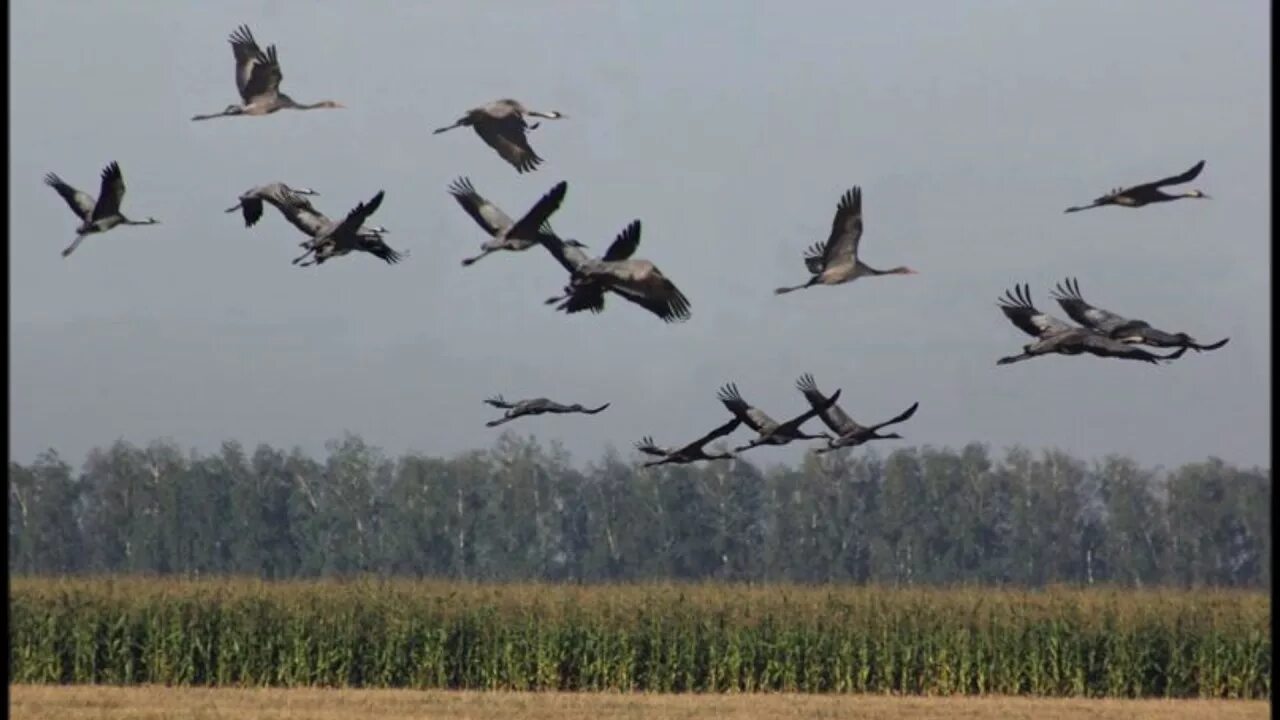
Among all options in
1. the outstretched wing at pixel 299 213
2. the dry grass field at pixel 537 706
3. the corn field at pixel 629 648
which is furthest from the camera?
the corn field at pixel 629 648

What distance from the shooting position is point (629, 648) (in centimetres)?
2723

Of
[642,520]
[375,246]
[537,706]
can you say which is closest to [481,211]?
[375,246]

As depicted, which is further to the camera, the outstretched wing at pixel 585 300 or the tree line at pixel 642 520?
the tree line at pixel 642 520

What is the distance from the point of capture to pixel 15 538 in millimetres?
80812

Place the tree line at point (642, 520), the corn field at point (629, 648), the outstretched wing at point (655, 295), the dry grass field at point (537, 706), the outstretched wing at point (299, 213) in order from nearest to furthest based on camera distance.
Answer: the outstretched wing at point (655, 295), the outstretched wing at point (299, 213), the dry grass field at point (537, 706), the corn field at point (629, 648), the tree line at point (642, 520)

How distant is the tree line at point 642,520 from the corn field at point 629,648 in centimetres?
4644

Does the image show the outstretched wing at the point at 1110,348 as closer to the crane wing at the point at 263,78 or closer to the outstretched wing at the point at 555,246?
the outstretched wing at the point at 555,246

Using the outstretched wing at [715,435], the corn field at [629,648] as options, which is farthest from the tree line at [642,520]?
the outstretched wing at [715,435]

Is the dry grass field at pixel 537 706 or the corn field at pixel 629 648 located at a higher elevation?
the corn field at pixel 629 648

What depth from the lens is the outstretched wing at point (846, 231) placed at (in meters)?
15.9

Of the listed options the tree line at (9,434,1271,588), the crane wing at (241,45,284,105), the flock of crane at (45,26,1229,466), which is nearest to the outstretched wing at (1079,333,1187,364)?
the flock of crane at (45,26,1229,466)

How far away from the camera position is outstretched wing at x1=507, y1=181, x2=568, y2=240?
14.2 meters

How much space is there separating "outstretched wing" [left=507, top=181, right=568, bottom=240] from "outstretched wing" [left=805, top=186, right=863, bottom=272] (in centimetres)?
249

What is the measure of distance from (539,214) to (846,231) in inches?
106
